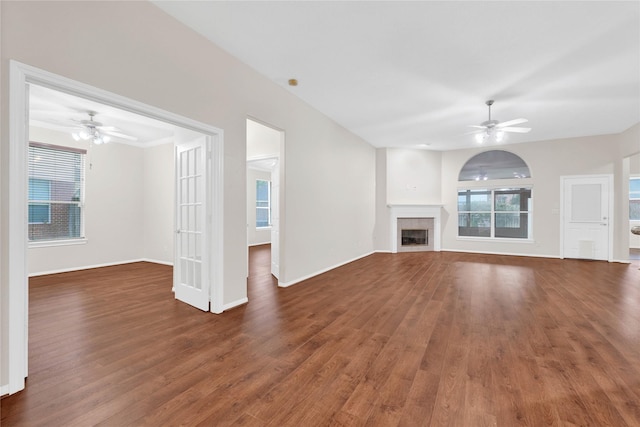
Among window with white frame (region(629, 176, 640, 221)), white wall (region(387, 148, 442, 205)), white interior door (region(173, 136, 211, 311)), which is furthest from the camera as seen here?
window with white frame (region(629, 176, 640, 221))

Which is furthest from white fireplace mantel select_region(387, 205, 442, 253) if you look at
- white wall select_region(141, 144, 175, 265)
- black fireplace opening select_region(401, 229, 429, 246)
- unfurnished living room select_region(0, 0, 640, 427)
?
white wall select_region(141, 144, 175, 265)

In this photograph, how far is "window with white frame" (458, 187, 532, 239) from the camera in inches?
281

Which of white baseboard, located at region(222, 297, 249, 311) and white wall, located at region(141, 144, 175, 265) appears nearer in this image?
white baseboard, located at region(222, 297, 249, 311)

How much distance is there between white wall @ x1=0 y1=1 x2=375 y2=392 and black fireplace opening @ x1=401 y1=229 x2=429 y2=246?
228 centimetres

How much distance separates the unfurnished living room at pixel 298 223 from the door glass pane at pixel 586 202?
0.03m

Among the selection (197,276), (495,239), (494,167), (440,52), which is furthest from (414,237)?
(197,276)

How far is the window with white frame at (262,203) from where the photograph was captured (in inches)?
368

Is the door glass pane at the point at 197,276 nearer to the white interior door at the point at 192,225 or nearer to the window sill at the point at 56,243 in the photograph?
the white interior door at the point at 192,225

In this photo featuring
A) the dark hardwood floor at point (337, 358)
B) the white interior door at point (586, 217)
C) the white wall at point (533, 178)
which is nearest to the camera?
the dark hardwood floor at point (337, 358)

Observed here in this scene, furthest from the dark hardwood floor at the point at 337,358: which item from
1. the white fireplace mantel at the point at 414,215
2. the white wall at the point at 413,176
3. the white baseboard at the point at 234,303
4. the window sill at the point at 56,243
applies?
the white wall at the point at 413,176

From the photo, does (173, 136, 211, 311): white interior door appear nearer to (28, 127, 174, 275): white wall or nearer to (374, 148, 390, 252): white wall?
(28, 127, 174, 275): white wall

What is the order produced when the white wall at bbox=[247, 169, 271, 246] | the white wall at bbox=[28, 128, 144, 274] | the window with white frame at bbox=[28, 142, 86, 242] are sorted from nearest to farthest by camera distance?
1. the window with white frame at bbox=[28, 142, 86, 242]
2. the white wall at bbox=[28, 128, 144, 274]
3. the white wall at bbox=[247, 169, 271, 246]

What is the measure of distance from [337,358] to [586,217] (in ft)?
25.2

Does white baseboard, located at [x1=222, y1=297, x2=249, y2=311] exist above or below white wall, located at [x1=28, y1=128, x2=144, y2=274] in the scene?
below
